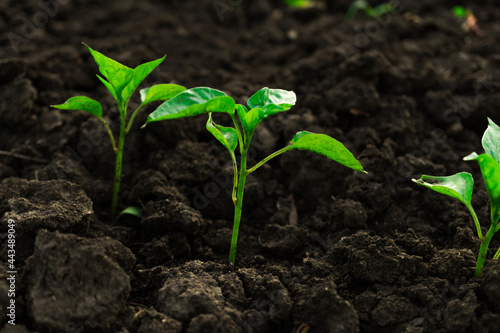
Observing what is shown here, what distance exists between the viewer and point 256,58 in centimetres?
373

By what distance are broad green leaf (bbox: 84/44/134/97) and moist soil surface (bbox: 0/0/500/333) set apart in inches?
20.0

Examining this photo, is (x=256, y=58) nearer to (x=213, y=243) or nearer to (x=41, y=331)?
(x=213, y=243)

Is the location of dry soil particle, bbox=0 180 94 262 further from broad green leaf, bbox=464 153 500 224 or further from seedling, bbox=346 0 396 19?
seedling, bbox=346 0 396 19

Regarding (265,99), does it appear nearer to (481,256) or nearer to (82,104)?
(82,104)

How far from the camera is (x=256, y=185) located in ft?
8.19

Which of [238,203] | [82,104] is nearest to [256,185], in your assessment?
[238,203]

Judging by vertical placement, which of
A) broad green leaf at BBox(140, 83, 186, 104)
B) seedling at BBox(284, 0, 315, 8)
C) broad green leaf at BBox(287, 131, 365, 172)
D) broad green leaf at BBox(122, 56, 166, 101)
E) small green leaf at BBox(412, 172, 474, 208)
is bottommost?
small green leaf at BBox(412, 172, 474, 208)

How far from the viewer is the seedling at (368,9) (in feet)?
13.1

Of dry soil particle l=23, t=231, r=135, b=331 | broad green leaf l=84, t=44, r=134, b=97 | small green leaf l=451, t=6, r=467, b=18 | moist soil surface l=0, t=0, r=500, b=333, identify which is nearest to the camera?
dry soil particle l=23, t=231, r=135, b=331

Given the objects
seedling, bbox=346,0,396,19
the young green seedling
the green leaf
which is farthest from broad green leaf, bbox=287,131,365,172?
seedling, bbox=346,0,396,19

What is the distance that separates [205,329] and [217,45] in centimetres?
272

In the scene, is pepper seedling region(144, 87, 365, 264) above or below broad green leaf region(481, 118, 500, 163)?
above

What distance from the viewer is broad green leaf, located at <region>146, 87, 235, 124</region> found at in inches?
66.9

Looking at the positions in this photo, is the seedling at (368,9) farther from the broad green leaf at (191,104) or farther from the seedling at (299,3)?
the broad green leaf at (191,104)
